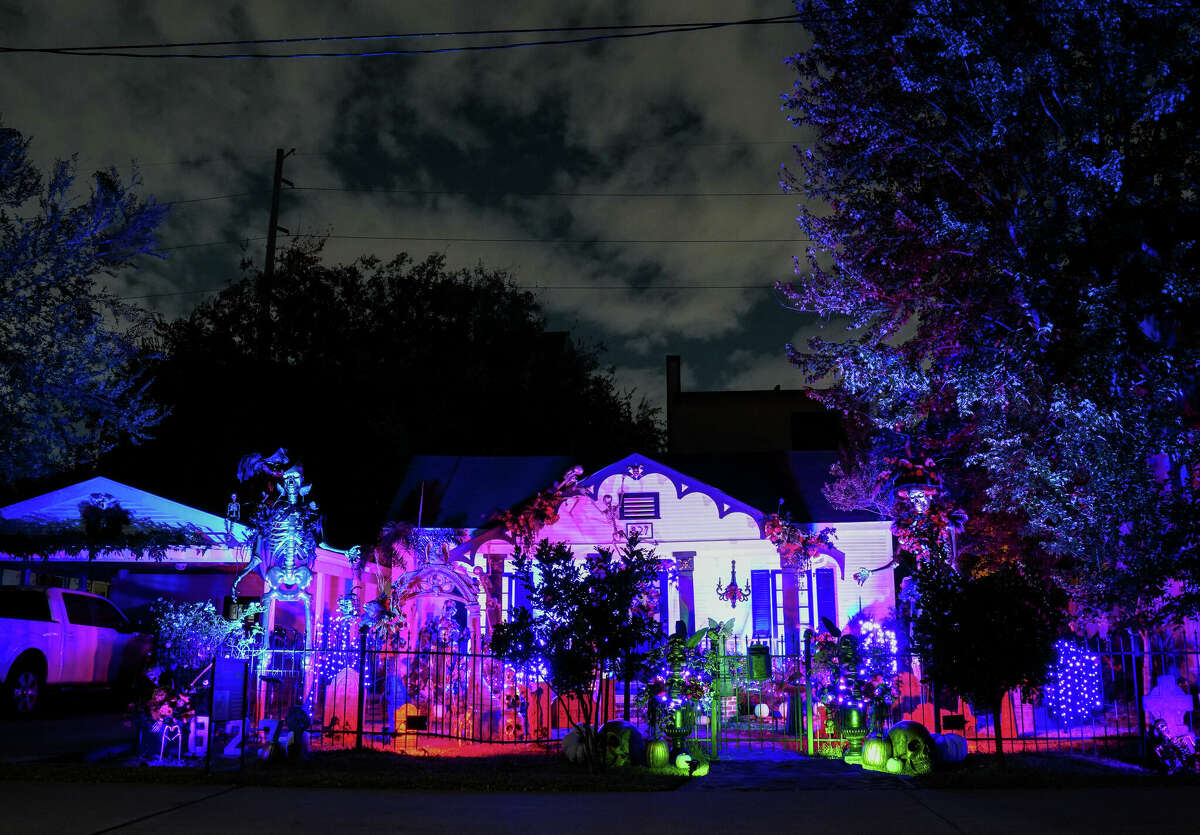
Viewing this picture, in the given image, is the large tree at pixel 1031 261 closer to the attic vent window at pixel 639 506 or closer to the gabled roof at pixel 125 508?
the attic vent window at pixel 639 506

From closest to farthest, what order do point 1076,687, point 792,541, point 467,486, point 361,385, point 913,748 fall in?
point 913,748 → point 1076,687 → point 792,541 → point 467,486 → point 361,385

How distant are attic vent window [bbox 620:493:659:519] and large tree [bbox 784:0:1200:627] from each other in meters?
3.57

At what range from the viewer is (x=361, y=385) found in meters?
35.6

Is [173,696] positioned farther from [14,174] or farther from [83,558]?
[14,174]

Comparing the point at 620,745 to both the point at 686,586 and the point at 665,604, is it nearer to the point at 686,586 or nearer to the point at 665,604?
the point at 686,586

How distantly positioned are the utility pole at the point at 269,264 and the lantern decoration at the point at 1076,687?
1229 inches

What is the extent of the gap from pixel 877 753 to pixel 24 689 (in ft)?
40.2

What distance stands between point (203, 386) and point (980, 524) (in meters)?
27.9

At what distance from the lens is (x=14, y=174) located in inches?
628

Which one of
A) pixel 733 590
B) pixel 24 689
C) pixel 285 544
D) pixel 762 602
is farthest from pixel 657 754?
pixel 24 689

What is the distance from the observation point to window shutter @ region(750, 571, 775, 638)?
60.3ft

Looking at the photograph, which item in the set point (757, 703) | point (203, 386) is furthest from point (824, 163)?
point (203, 386)

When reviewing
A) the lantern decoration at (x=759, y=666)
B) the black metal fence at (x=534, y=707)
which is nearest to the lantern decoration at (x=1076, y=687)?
the black metal fence at (x=534, y=707)

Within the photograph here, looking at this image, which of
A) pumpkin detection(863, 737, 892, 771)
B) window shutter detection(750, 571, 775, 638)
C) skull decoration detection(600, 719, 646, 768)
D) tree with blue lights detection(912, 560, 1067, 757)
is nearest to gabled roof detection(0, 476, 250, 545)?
skull decoration detection(600, 719, 646, 768)
